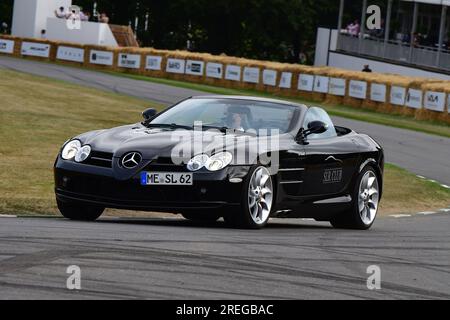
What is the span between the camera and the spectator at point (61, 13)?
57.7 m

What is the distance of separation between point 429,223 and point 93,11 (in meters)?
58.5

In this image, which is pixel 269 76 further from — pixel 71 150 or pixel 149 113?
pixel 71 150

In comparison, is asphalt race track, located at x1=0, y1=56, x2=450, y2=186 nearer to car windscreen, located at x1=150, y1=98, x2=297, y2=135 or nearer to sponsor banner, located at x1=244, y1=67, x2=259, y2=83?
sponsor banner, located at x1=244, y1=67, x2=259, y2=83

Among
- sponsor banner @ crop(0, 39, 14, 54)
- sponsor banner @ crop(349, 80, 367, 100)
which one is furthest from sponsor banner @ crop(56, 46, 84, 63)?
sponsor banner @ crop(349, 80, 367, 100)

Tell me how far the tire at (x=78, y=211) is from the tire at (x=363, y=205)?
8.89 ft

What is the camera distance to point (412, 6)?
6303 cm

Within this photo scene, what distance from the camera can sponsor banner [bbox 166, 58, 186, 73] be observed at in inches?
2025

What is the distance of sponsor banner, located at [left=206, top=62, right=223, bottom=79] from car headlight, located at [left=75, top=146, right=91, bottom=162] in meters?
38.2

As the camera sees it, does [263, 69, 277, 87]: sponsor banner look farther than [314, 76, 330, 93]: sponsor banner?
Yes

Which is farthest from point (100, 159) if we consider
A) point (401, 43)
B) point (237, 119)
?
point (401, 43)

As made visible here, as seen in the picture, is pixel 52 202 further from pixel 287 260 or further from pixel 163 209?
pixel 287 260

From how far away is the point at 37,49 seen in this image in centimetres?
5312

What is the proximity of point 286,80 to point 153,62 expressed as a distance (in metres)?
6.51
